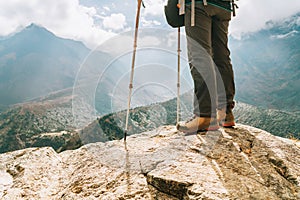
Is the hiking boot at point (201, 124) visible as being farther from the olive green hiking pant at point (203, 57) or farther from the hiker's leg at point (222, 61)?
the hiker's leg at point (222, 61)

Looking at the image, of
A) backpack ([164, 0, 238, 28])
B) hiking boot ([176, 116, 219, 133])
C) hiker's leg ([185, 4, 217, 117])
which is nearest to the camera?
hiker's leg ([185, 4, 217, 117])

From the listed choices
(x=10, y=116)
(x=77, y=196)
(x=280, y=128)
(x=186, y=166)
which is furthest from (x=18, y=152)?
(x=10, y=116)

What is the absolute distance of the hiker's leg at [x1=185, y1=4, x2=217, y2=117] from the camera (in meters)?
3.71

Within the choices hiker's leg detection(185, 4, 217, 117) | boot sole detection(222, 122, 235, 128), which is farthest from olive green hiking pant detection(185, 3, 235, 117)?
boot sole detection(222, 122, 235, 128)

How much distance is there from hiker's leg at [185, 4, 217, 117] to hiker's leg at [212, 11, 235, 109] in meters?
0.46

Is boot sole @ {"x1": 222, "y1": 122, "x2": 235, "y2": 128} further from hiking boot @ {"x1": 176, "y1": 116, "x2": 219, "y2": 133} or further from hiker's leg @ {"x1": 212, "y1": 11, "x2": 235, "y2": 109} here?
hiking boot @ {"x1": 176, "y1": 116, "x2": 219, "y2": 133}

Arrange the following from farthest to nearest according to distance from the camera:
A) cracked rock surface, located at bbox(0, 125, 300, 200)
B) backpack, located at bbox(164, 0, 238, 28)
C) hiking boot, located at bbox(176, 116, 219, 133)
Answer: backpack, located at bbox(164, 0, 238, 28) → hiking boot, located at bbox(176, 116, 219, 133) → cracked rock surface, located at bbox(0, 125, 300, 200)

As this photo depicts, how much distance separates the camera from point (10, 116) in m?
169

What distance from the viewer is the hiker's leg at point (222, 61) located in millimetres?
4199

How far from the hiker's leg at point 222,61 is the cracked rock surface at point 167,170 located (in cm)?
62

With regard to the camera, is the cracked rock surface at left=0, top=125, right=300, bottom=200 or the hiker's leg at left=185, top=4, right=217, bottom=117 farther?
the hiker's leg at left=185, top=4, right=217, bottom=117

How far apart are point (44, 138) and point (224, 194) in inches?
5346

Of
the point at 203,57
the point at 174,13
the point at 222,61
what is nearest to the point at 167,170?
the point at 203,57

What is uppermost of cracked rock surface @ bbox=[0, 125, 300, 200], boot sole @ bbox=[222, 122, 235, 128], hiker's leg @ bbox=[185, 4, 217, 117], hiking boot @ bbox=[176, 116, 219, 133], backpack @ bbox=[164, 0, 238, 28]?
backpack @ bbox=[164, 0, 238, 28]
